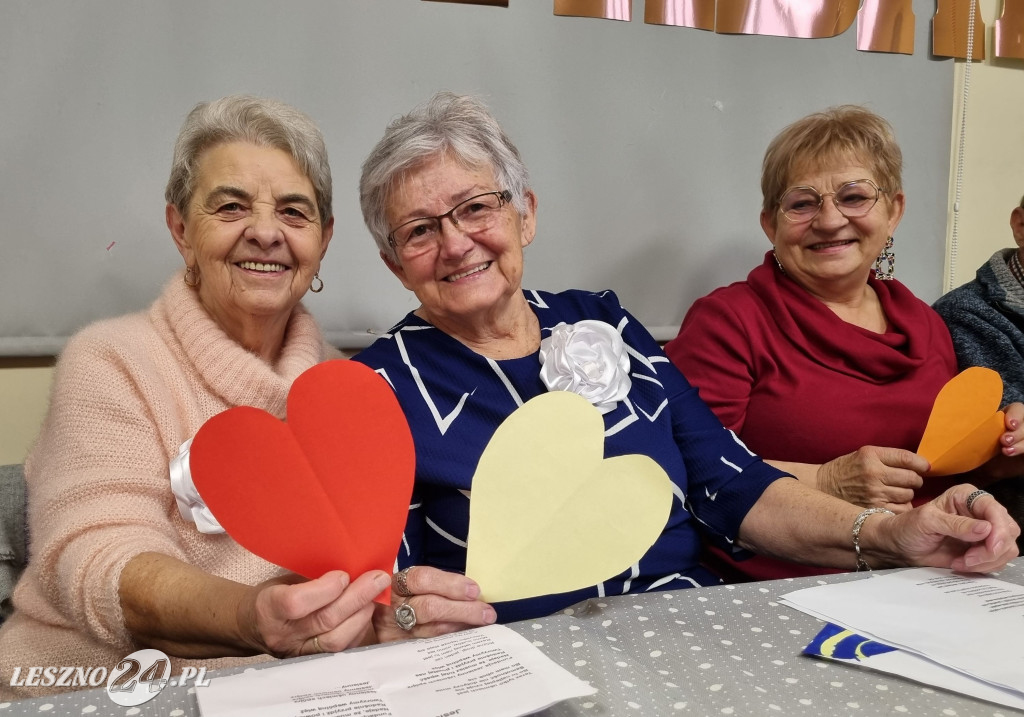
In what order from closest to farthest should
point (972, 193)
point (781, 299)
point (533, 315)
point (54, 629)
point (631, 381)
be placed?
point (54, 629), point (631, 381), point (533, 315), point (781, 299), point (972, 193)

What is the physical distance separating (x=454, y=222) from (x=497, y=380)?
0.27 m

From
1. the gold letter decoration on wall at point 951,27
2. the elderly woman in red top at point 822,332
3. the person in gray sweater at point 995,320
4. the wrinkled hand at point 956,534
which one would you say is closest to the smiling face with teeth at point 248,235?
the elderly woman in red top at point 822,332

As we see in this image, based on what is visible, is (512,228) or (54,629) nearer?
(54,629)

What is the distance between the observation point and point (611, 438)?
4.43 feet

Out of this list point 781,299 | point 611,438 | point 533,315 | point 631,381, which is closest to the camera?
point 611,438

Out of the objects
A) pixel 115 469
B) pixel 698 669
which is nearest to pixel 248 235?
pixel 115 469

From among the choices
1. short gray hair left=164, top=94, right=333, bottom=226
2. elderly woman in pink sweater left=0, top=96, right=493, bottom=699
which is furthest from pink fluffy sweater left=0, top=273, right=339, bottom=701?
short gray hair left=164, top=94, right=333, bottom=226

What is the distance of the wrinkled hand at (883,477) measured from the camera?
1.54 meters

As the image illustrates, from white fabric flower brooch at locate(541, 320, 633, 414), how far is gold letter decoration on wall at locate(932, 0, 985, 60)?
1937mm

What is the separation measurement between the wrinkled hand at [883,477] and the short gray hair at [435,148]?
32.0 inches

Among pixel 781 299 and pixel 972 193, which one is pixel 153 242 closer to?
pixel 781 299

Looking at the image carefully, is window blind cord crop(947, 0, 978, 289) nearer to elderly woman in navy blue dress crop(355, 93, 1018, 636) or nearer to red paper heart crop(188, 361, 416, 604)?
elderly woman in navy blue dress crop(355, 93, 1018, 636)

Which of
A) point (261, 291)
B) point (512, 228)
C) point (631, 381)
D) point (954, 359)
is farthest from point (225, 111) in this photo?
point (954, 359)

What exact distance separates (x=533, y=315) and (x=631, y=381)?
0.75 ft
